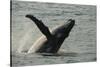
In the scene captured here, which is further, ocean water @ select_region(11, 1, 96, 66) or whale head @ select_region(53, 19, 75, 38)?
whale head @ select_region(53, 19, 75, 38)

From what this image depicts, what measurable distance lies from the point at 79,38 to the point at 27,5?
2.29 feet

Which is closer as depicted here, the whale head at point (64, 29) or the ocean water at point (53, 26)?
the ocean water at point (53, 26)

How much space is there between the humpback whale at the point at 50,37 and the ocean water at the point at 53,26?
38 mm

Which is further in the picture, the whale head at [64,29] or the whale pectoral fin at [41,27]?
the whale head at [64,29]

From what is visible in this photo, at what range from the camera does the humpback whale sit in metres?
2.29

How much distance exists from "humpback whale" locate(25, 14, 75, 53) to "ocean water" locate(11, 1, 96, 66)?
38 mm

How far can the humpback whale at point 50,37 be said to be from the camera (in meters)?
2.29

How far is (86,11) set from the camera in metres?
2.52

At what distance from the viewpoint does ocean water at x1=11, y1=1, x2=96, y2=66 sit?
7.29 feet

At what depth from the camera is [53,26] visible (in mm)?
2359

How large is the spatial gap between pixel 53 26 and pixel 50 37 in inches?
4.9

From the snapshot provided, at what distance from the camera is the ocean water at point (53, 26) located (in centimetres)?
222
